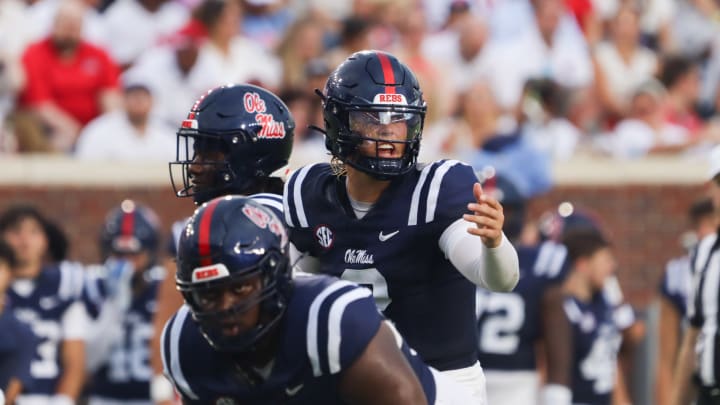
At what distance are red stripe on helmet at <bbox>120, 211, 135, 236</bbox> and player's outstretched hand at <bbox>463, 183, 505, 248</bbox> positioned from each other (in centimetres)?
535

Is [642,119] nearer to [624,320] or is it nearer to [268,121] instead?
[624,320]

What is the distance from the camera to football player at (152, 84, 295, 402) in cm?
537

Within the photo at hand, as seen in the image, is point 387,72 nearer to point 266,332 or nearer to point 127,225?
point 266,332

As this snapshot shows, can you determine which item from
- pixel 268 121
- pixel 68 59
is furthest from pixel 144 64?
pixel 268 121

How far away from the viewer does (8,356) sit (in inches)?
302

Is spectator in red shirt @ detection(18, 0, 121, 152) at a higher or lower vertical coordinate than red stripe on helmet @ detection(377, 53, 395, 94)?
lower

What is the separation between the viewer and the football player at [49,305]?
9211 millimetres

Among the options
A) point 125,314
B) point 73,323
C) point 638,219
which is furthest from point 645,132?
point 73,323

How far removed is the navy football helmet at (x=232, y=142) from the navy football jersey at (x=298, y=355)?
1138 mm

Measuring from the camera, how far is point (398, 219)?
4.90m

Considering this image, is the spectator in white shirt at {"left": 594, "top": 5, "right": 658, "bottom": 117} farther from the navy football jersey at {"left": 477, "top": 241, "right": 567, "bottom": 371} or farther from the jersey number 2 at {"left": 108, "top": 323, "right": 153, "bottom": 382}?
the jersey number 2 at {"left": 108, "top": 323, "right": 153, "bottom": 382}

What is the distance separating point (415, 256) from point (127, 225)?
5.03 m

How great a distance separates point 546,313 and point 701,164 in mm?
3831

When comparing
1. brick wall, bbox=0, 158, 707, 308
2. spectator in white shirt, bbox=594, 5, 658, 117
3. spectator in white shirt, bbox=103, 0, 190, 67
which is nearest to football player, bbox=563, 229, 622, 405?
brick wall, bbox=0, 158, 707, 308
